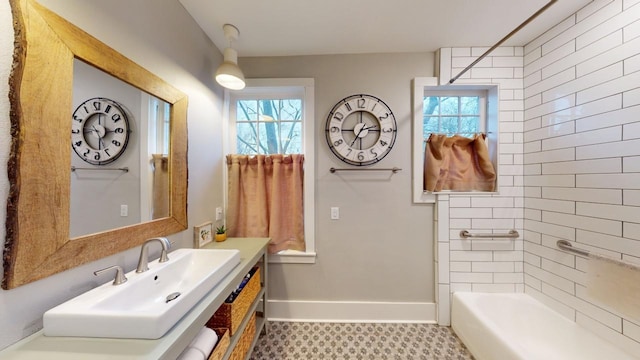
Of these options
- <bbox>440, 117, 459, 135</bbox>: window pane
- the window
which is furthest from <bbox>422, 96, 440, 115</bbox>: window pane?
<bbox>440, 117, 459, 135</bbox>: window pane

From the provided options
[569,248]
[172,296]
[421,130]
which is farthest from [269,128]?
[569,248]

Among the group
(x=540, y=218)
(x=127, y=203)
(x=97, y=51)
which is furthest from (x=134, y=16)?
(x=540, y=218)

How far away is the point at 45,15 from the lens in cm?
72

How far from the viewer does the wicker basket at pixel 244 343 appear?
119cm

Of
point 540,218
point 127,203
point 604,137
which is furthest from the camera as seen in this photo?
point 540,218

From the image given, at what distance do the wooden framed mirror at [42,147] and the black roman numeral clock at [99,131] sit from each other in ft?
0.15

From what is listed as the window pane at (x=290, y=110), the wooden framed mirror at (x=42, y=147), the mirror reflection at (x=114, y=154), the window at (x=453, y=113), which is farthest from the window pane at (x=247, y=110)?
the window at (x=453, y=113)

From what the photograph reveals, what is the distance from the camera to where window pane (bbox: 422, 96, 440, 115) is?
6.47 feet

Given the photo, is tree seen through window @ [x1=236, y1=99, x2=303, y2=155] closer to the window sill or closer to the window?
the window sill

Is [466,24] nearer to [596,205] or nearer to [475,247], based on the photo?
[596,205]

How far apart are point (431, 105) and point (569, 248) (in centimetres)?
144

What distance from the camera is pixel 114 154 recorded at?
0.97 meters

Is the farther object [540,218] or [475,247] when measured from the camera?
[475,247]

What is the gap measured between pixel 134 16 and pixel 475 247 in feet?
9.10
